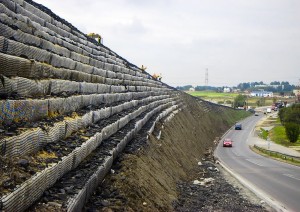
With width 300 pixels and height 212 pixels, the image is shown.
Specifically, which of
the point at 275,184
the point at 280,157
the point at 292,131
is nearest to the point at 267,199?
the point at 275,184

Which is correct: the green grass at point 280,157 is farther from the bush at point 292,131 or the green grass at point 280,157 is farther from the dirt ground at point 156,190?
the dirt ground at point 156,190

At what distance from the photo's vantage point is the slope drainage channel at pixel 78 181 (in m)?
5.06

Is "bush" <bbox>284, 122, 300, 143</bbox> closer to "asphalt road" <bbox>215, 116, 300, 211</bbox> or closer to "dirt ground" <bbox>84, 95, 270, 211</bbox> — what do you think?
"asphalt road" <bbox>215, 116, 300, 211</bbox>

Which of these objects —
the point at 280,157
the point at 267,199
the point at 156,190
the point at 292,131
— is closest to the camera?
the point at 156,190

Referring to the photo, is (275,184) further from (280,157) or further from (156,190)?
(280,157)

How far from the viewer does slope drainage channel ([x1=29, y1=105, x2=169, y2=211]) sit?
5059 mm

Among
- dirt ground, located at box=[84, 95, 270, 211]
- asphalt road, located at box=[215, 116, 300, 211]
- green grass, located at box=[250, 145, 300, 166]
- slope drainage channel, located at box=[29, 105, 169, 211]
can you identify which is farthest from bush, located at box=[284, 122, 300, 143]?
slope drainage channel, located at box=[29, 105, 169, 211]

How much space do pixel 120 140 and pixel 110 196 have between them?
3214 millimetres

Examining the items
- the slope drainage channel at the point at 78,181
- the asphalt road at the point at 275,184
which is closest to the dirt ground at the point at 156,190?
the slope drainage channel at the point at 78,181

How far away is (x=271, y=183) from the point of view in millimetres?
17219

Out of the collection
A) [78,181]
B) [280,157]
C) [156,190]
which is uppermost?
[78,181]

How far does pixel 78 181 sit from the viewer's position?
616 cm

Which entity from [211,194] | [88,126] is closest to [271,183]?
[211,194]

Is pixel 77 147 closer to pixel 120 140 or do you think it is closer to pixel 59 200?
pixel 59 200
